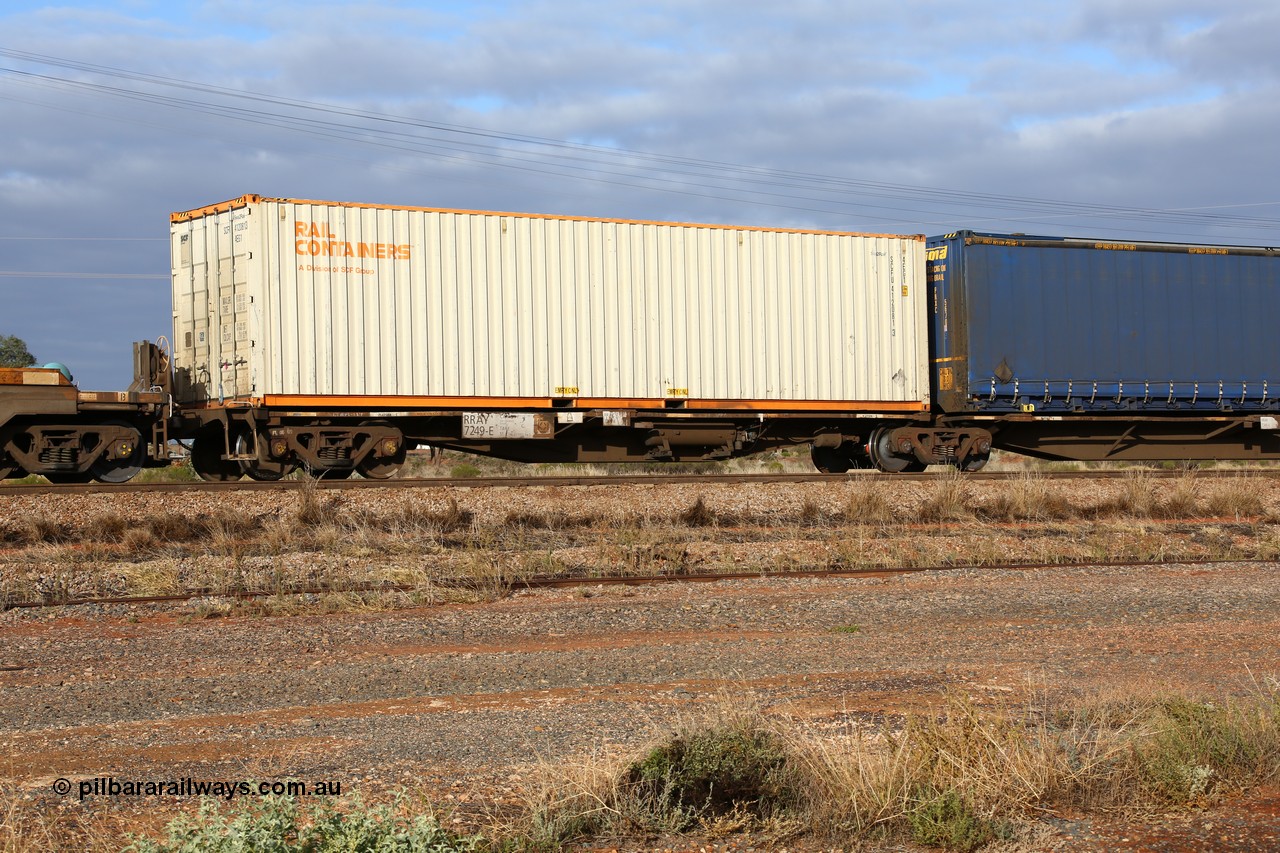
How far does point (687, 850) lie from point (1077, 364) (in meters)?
15.9

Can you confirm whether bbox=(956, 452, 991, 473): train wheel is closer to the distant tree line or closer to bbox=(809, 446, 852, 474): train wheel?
bbox=(809, 446, 852, 474): train wheel

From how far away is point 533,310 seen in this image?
627 inches

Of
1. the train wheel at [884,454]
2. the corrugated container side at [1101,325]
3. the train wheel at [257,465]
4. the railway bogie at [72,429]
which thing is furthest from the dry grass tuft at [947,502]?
the railway bogie at [72,429]

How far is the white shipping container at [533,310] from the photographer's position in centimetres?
1500

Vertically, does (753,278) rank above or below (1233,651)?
above

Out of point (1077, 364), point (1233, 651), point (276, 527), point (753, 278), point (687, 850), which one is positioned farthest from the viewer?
point (1077, 364)

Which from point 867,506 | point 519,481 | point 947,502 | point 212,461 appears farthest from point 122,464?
point 947,502

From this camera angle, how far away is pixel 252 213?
14828 millimetres

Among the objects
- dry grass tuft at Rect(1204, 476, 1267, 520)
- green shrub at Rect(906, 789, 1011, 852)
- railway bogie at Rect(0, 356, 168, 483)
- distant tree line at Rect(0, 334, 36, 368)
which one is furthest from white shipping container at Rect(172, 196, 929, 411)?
distant tree line at Rect(0, 334, 36, 368)

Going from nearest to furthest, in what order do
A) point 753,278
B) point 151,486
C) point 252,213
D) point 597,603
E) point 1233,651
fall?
point 1233,651, point 597,603, point 151,486, point 252,213, point 753,278

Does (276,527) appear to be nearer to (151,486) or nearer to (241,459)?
(151,486)

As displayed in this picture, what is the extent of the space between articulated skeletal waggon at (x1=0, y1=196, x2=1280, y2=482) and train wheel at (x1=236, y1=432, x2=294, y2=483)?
0.13 ft

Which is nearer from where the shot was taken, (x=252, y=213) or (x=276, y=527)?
(x=276, y=527)

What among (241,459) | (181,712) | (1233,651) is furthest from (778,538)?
(181,712)
